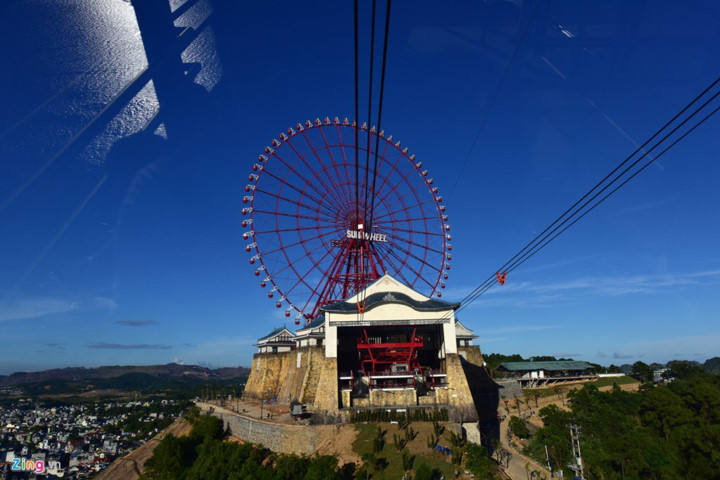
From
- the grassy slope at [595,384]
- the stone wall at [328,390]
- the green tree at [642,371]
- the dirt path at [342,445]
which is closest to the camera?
the dirt path at [342,445]

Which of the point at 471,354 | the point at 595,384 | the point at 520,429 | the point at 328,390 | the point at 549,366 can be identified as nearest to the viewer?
the point at 328,390

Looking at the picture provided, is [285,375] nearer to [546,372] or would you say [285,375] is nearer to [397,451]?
[397,451]

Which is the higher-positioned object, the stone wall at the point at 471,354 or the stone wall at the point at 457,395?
the stone wall at the point at 471,354

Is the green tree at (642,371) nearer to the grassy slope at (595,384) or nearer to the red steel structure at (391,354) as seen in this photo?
the grassy slope at (595,384)

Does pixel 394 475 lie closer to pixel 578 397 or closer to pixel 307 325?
pixel 307 325

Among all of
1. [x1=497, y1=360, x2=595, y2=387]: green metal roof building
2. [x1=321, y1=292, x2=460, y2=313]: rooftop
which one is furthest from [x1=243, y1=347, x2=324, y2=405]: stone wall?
[x1=497, y1=360, x2=595, y2=387]: green metal roof building

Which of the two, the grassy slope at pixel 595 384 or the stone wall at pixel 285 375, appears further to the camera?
the grassy slope at pixel 595 384

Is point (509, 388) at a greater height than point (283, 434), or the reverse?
point (509, 388)

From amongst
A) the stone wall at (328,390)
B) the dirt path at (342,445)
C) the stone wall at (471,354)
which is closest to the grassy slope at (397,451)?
the dirt path at (342,445)

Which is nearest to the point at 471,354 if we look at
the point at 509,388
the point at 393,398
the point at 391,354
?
the point at 509,388
